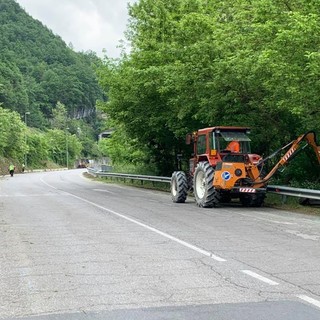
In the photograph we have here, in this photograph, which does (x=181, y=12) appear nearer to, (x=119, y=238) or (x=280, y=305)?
(x=119, y=238)

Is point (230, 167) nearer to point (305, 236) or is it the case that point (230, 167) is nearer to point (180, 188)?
point (180, 188)

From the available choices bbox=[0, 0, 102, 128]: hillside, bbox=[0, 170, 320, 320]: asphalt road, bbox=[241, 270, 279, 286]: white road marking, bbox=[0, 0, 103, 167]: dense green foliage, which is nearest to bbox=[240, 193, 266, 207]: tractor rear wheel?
bbox=[0, 170, 320, 320]: asphalt road

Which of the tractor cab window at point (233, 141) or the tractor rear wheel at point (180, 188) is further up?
the tractor cab window at point (233, 141)

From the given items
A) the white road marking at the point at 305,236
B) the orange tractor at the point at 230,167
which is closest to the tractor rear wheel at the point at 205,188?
the orange tractor at the point at 230,167

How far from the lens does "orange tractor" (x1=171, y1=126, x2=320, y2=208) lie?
55.5ft

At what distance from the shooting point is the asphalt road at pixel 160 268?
5.65m

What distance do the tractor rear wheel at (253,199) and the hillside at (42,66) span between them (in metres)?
147

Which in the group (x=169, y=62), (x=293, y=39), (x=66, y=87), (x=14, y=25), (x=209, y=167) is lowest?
(x=209, y=167)

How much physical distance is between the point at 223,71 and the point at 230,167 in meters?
3.61

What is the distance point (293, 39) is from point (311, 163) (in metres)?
7.90

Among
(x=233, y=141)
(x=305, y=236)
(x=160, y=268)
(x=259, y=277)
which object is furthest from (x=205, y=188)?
(x=259, y=277)

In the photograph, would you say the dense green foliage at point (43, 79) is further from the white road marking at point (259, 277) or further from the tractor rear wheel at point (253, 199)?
the white road marking at point (259, 277)

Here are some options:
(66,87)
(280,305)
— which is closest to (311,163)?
(280,305)

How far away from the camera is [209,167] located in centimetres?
1744
